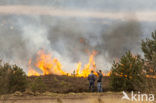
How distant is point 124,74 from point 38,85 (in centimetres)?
891

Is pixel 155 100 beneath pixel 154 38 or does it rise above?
beneath

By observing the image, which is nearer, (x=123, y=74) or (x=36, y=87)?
(x=36, y=87)

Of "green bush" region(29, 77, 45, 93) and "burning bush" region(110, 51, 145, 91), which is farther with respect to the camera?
"burning bush" region(110, 51, 145, 91)

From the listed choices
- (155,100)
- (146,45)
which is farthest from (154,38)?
(155,100)

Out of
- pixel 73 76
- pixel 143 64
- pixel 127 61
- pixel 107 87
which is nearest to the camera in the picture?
pixel 143 64

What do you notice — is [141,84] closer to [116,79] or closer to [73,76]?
[116,79]

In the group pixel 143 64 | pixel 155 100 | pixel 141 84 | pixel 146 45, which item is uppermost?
pixel 146 45

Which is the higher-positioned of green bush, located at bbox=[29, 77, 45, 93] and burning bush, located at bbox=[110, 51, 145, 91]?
burning bush, located at bbox=[110, 51, 145, 91]

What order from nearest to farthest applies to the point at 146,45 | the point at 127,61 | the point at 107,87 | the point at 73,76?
the point at 127,61
the point at 107,87
the point at 146,45
the point at 73,76

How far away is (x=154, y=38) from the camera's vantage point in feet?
116

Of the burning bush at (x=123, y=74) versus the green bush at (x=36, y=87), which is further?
the burning bush at (x=123, y=74)

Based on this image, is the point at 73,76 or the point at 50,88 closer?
the point at 50,88

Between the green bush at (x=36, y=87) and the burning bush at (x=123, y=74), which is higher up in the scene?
the burning bush at (x=123, y=74)

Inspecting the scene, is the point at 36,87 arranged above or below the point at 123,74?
below
